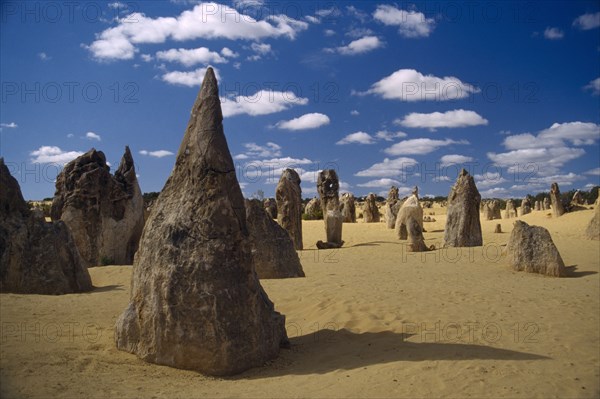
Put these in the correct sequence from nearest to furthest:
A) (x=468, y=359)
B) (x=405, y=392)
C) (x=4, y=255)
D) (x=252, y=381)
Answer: (x=405, y=392) → (x=252, y=381) → (x=468, y=359) → (x=4, y=255)

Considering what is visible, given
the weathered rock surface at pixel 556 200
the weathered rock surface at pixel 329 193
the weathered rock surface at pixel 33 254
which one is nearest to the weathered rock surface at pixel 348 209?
the weathered rock surface at pixel 329 193

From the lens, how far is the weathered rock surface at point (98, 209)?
12773mm

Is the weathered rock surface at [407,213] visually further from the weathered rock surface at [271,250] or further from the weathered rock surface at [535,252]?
the weathered rock surface at [271,250]

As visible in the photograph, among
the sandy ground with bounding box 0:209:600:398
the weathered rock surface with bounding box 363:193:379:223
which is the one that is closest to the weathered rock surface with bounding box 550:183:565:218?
the weathered rock surface with bounding box 363:193:379:223

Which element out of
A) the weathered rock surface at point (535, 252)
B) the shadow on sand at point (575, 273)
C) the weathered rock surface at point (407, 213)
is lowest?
the shadow on sand at point (575, 273)

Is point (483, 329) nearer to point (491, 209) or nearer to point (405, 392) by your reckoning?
point (405, 392)

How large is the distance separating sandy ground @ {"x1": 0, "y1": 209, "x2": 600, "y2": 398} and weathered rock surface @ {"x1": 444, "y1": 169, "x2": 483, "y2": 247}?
6232 millimetres

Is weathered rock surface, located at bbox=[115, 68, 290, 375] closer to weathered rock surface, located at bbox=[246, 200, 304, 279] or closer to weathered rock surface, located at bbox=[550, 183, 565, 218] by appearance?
weathered rock surface, located at bbox=[246, 200, 304, 279]

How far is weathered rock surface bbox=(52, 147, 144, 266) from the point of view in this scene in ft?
41.9

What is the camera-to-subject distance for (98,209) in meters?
12.9

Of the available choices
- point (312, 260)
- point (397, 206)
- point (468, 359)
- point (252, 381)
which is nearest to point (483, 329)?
point (468, 359)

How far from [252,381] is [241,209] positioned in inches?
71.4

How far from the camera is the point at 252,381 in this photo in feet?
15.4

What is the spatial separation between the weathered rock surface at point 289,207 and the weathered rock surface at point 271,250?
696cm
